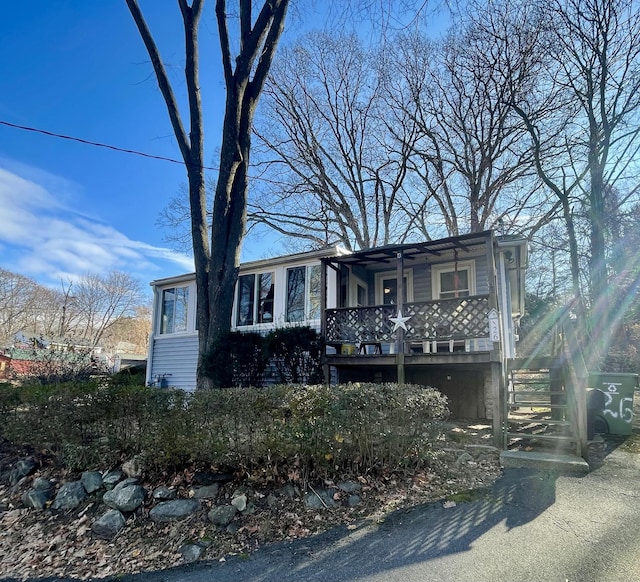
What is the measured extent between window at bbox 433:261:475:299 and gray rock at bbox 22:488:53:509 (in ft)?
27.8

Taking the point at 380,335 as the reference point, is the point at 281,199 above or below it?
above

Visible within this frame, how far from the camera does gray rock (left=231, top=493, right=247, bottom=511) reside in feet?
12.9

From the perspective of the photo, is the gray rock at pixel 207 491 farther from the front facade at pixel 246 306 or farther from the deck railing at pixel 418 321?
the front facade at pixel 246 306

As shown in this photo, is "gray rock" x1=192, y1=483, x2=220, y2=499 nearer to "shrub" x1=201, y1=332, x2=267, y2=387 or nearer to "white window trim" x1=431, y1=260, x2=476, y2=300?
"shrub" x1=201, y1=332, x2=267, y2=387

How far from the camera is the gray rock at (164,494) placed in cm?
418

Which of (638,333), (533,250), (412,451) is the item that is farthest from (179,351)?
(638,333)

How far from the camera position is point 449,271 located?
1010 cm

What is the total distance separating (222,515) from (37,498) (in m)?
2.41

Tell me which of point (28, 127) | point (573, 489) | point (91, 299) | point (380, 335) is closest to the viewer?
point (573, 489)

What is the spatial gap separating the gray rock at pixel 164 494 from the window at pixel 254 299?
6.80 m

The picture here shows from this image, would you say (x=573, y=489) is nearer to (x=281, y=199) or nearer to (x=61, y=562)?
(x=61, y=562)

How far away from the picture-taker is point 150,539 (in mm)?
3727

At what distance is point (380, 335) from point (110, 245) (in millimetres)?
33718

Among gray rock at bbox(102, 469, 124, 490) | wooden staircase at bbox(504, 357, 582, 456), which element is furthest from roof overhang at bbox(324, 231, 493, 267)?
gray rock at bbox(102, 469, 124, 490)
